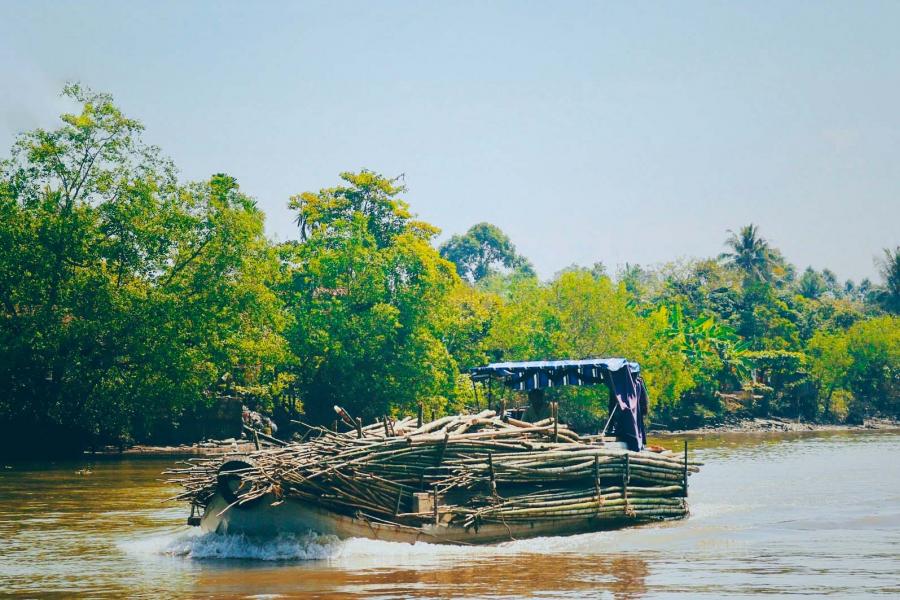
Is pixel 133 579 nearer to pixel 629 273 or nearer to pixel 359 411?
pixel 359 411

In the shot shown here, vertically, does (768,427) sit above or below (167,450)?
above

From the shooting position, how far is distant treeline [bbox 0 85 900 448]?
36125mm

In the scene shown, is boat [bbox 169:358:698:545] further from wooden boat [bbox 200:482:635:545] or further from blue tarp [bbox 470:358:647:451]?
blue tarp [bbox 470:358:647:451]

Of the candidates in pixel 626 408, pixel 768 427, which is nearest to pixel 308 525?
pixel 626 408

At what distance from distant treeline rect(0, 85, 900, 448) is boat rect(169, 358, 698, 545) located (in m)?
20.6

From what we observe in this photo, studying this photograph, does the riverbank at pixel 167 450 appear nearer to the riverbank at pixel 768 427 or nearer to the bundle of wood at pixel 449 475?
the bundle of wood at pixel 449 475

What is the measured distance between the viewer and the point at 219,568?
48.1ft

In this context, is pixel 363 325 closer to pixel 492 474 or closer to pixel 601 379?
pixel 601 379

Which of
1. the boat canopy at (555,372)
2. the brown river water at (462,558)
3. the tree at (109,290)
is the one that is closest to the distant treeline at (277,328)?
the tree at (109,290)

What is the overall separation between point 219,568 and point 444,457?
364cm

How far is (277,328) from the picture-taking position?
4041 cm

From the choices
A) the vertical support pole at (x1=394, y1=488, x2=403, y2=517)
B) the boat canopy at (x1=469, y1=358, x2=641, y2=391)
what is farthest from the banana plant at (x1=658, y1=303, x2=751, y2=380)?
the vertical support pole at (x1=394, y1=488, x2=403, y2=517)

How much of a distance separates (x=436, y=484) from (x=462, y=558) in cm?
114

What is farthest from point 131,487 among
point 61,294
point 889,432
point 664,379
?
point 889,432
